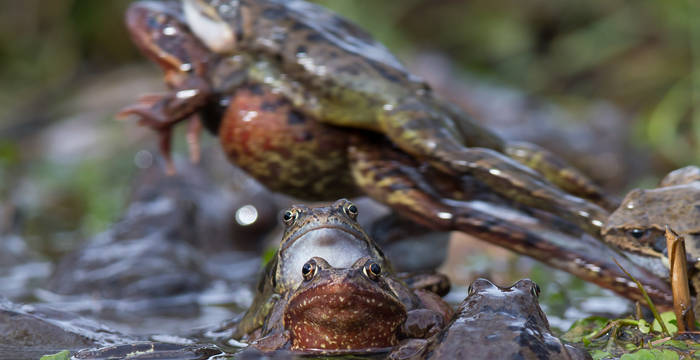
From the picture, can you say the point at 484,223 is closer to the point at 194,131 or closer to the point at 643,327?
the point at 643,327

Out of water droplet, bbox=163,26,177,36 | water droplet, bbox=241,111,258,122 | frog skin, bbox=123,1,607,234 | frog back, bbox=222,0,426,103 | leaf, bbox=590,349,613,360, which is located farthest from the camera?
water droplet, bbox=163,26,177,36

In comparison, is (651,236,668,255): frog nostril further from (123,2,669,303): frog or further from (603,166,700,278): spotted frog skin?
(123,2,669,303): frog

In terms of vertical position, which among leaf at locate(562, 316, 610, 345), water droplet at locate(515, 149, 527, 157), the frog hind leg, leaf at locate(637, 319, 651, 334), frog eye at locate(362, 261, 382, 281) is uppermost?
water droplet at locate(515, 149, 527, 157)

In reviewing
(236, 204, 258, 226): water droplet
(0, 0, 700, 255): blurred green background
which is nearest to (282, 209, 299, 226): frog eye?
(236, 204, 258, 226): water droplet

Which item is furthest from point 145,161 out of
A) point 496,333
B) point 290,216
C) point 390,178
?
point 496,333

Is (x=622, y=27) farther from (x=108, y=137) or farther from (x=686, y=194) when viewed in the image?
(x=686, y=194)

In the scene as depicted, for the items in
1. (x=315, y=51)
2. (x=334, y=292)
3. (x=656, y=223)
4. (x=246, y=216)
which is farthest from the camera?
(x=246, y=216)

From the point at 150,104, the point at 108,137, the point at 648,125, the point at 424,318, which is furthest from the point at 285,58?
the point at 108,137
